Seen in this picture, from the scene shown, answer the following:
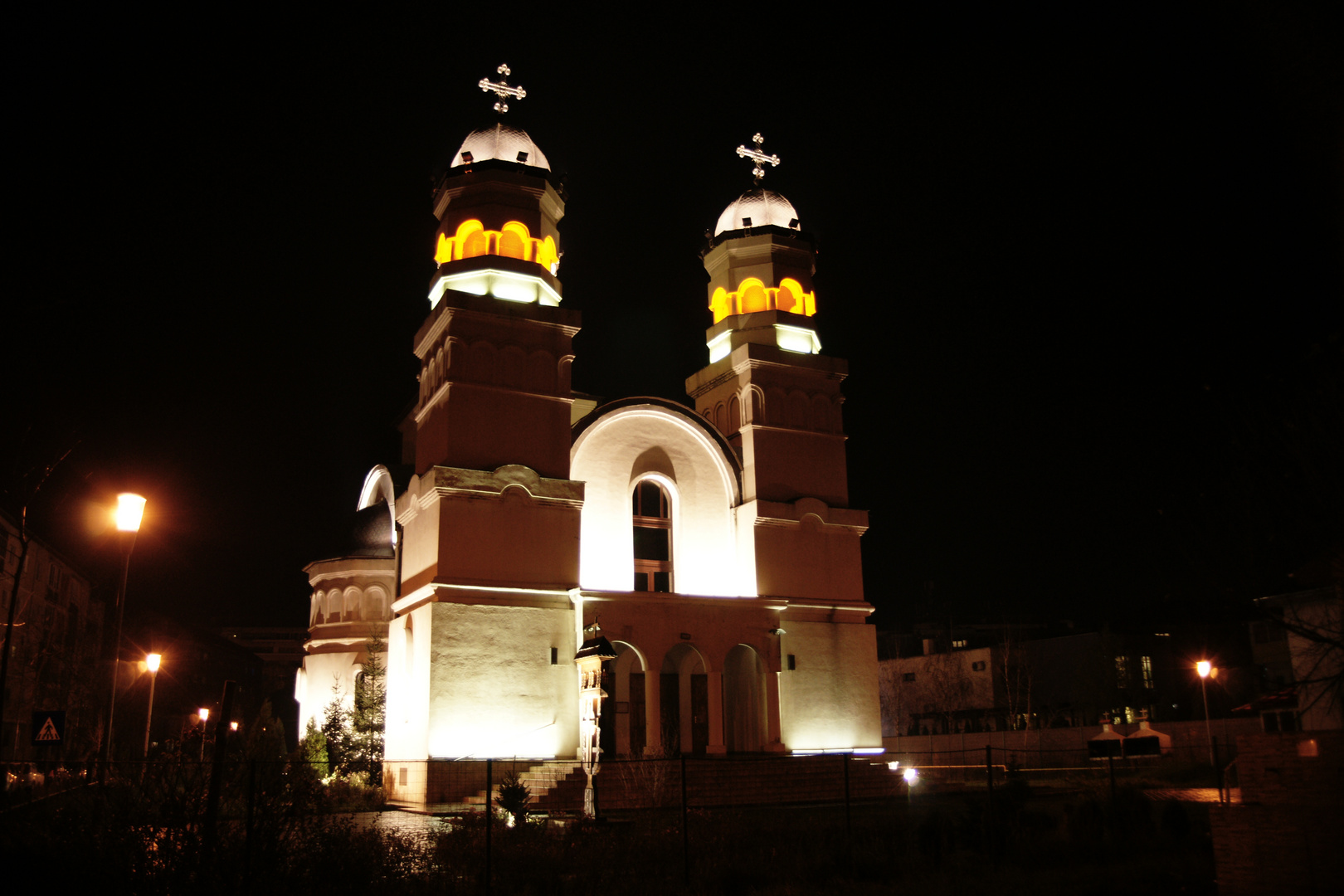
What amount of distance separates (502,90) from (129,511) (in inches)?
798

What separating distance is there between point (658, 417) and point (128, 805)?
69.2ft

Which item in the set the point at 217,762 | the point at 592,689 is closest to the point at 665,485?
the point at 592,689

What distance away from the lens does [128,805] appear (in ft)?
39.6

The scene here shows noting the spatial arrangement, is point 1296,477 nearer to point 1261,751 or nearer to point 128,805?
point 1261,751

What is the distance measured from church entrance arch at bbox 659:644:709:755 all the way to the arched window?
88.5 inches

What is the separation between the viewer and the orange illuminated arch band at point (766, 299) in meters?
34.4

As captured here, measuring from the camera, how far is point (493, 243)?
30.9m

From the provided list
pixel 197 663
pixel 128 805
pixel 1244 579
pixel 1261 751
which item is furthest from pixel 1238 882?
pixel 197 663

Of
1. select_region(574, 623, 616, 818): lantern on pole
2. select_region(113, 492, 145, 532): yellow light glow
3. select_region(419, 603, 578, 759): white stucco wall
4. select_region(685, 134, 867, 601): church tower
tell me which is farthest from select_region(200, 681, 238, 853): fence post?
select_region(685, 134, 867, 601): church tower

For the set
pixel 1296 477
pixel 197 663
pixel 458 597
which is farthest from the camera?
pixel 197 663

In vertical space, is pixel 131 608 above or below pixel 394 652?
above

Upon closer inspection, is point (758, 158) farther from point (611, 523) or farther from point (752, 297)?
point (611, 523)

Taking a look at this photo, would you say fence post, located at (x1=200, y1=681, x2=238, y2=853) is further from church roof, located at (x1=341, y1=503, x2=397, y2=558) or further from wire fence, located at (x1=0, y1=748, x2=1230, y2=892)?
church roof, located at (x1=341, y1=503, x2=397, y2=558)

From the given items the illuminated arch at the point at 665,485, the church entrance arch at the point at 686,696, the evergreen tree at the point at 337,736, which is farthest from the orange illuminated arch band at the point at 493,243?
the evergreen tree at the point at 337,736
